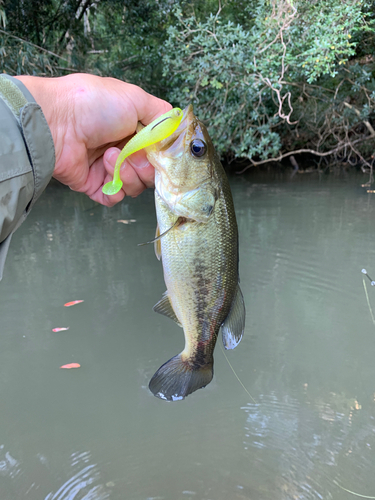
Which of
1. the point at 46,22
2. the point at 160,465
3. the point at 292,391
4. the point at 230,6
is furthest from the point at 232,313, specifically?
the point at 230,6

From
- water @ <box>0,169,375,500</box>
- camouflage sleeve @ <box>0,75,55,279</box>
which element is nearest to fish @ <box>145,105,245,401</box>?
camouflage sleeve @ <box>0,75,55,279</box>

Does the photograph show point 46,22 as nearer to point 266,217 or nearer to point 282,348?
point 266,217

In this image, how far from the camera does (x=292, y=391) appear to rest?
9.95 feet

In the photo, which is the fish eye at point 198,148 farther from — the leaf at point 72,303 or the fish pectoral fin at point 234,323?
the leaf at point 72,303

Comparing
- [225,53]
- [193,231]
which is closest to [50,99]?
[193,231]

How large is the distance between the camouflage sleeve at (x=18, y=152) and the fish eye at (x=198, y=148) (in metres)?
0.52

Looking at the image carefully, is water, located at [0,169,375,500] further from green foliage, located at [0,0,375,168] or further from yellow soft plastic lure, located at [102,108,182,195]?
green foliage, located at [0,0,375,168]

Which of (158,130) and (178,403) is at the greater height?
(158,130)

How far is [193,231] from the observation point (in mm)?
1583

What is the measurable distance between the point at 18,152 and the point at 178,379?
1033 mm

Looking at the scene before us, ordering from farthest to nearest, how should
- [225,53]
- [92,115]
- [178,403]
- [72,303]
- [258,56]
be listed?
[258,56] → [225,53] → [72,303] → [178,403] → [92,115]

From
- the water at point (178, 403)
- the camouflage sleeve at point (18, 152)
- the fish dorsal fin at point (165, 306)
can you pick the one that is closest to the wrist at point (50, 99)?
the camouflage sleeve at point (18, 152)

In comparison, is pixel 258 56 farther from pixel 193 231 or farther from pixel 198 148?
pixel 193 231

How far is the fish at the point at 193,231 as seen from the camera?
158 centimetres
